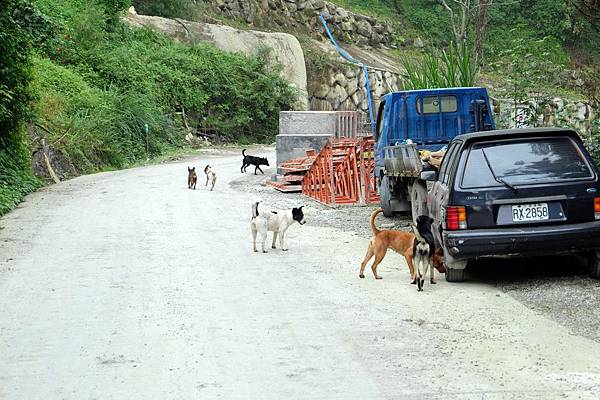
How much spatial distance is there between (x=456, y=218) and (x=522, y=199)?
0.71 m

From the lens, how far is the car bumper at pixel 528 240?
30.7ft

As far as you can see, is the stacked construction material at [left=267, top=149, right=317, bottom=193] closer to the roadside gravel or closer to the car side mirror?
the roadside gravel

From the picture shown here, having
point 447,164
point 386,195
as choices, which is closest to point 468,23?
point 386,195

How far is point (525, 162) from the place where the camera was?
9.76 m

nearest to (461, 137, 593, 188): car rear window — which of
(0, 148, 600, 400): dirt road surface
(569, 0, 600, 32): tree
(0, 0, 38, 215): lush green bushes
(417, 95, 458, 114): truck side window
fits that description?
(0, 148, 600, 400): dirt road surface

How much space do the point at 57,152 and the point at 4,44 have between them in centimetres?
1046

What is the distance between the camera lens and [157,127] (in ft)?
131

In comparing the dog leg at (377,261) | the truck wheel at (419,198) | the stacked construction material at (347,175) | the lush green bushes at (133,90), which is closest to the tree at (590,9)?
the truck wheel at (419,198)

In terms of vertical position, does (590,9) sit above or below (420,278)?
above

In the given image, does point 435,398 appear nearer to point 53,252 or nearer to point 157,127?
point 53,252

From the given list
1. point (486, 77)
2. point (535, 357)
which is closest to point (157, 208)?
point (535, 357)

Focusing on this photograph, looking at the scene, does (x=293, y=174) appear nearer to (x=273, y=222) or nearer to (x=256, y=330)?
(x=273, y=222)

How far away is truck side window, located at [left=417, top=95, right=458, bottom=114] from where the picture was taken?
17031mm

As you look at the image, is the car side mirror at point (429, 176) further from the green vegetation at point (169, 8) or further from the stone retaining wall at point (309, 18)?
the stone retaining wall at point (309, 18)
